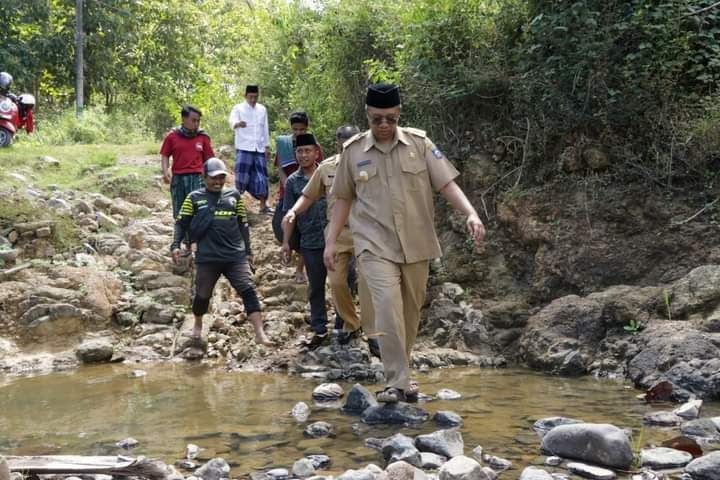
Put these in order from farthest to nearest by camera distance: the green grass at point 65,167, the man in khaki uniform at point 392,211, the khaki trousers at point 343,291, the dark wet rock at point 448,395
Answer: the green grass at point 65,167, the khaki trousers at point 343,291, the dark wet rock at point 448,395, the man in khaki uniform at point 392,211

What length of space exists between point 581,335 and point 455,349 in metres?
1.21

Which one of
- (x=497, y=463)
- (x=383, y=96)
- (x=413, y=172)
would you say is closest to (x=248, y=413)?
(x=413, y=172)

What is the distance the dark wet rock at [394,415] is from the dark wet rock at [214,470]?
1224 millimetres

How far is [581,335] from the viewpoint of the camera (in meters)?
7.11

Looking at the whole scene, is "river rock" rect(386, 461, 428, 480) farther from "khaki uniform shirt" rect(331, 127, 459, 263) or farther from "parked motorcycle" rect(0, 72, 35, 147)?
"parked motorcycle" rect(0, 72, 35, 147)

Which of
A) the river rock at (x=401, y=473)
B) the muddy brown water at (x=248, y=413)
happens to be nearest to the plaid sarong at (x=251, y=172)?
the muddy brown water at (x=248, y=413)

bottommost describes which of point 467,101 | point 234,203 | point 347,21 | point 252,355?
point 252,355

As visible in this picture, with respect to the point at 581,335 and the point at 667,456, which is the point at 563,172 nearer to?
the point at 581,335

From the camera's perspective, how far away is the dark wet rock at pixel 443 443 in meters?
4.28

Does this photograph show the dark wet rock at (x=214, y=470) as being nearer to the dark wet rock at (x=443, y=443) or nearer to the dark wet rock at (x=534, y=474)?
the dark wet rock at (x=443, y=443)

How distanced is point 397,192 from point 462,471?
2.05 m

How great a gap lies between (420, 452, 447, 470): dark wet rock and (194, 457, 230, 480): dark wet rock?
95cm

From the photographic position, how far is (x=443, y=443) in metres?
4.32

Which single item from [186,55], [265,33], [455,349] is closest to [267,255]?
[455,349]
